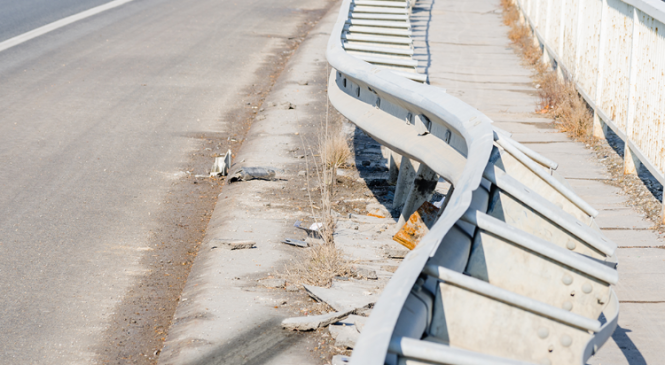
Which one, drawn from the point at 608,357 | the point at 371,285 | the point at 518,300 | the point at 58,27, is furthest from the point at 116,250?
the point at 58,27

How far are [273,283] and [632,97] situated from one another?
4237 mm

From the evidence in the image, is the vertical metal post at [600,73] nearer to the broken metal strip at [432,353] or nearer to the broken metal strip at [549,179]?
the broken metal strip at [549,179]

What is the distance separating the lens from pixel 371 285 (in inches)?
194

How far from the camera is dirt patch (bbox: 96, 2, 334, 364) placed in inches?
174

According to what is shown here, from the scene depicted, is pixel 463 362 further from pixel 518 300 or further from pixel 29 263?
pixel 29 263

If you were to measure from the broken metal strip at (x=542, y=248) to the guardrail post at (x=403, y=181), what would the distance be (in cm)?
357

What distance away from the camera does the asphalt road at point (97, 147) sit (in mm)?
4883

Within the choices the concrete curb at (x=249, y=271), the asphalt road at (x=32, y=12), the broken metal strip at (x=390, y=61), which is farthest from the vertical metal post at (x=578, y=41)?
the asphalt road at (x=32, y=12)

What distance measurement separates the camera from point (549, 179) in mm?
3514

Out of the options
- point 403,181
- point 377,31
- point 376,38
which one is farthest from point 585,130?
point 403,181

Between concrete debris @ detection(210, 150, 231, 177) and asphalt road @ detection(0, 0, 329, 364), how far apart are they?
185mm

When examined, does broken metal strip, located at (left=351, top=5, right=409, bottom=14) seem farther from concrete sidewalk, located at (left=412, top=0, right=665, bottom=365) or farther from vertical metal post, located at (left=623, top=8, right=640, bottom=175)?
vertical metal post, located at (left=623, top=8, right=640, bottom=175)

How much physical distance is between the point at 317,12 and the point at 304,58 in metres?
6.54

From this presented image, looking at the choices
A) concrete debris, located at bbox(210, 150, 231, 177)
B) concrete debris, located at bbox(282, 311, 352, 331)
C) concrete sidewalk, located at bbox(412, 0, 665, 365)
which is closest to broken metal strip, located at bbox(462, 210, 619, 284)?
concrete sidewalk, located at bbox(412, 0, 665, 365)
